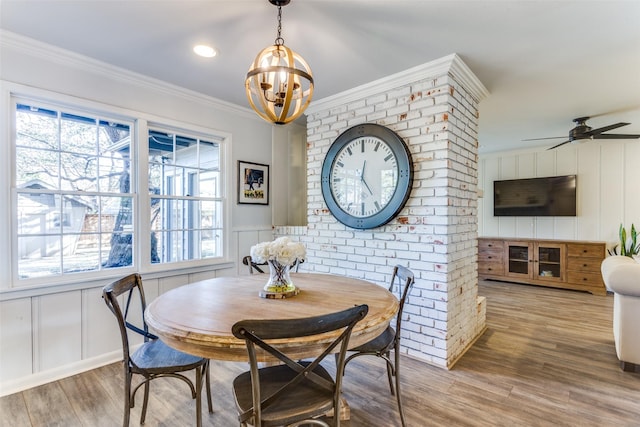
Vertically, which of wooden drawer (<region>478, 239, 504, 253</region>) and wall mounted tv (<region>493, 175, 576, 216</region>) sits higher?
wall mounted tv (<region>493, 175, 576, 216</region>)

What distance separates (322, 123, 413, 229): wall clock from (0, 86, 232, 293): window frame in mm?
1201

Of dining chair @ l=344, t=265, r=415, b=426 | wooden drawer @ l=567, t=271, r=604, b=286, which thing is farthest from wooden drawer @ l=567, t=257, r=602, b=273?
dining chair @ l=344, t=265, r=415, b=426

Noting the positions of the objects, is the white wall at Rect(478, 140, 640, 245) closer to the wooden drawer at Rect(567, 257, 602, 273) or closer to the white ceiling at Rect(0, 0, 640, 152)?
the wooden drawer at Rect(567, 257, 602, 273)

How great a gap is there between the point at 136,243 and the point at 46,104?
1.25 meters

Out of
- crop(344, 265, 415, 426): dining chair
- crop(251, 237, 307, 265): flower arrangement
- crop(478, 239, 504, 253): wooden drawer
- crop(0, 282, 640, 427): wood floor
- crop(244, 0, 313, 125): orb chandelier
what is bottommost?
crop(0, 282, 640, 427): wood floor

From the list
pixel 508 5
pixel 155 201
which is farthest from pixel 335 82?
pixel 155 201

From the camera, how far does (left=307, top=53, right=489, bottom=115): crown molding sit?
242 cm

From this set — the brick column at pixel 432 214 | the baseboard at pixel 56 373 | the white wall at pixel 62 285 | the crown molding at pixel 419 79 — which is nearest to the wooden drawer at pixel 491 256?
the brick column at pixel 432 214

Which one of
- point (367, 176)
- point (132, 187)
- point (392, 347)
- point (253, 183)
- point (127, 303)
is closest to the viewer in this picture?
point (392, 347)

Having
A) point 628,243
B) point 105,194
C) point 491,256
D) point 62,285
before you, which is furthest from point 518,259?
point 62,285

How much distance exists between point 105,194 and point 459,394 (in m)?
3.16

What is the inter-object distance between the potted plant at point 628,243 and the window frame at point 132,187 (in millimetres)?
5765

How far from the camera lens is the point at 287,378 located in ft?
4.75

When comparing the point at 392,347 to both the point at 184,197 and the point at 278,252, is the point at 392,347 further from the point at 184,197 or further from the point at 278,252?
the point at 184,197
